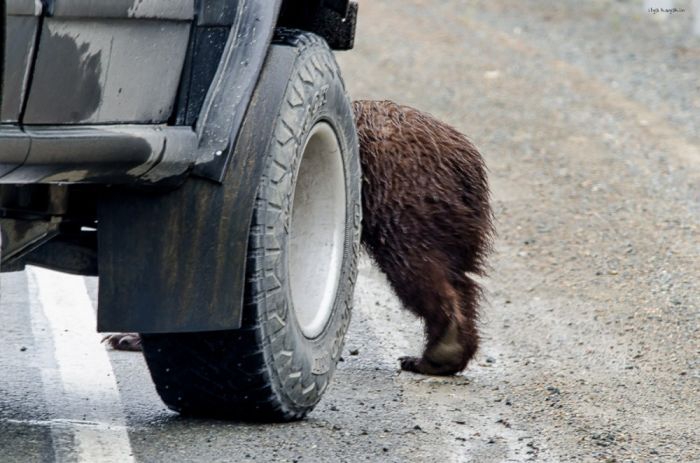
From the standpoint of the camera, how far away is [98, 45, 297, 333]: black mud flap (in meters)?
4.12

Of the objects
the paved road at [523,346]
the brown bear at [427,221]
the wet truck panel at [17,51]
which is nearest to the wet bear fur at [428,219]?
the brown bear at [427,221]

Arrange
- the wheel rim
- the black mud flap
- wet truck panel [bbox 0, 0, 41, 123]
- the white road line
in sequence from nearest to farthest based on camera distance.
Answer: wet truck panel [bbox 0, 0, 41, 123]
the black mud flap
the white road line
the wheel rim

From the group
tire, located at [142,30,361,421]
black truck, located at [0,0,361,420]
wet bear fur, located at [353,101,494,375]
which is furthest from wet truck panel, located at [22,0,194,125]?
wet bear fur, located at [353,101,494,375]

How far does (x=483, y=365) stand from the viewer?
19.3 feet

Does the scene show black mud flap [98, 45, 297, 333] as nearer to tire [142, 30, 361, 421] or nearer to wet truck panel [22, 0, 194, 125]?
tire [142, 30, 361, 421]

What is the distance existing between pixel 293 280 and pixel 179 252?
2.51 ft

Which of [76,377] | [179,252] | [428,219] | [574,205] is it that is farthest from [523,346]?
[574,205]

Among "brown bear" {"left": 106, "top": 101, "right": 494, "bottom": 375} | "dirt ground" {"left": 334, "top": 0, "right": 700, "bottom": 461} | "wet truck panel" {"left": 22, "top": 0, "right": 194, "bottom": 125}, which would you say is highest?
"wet truck panel" {"left": 22, "top": 0, "right": 194, "bottom": 125}

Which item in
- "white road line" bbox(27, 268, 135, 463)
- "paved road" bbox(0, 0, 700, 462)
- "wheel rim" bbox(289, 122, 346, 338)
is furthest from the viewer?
"wheel rim" bbox(289, 122, 346, 338)

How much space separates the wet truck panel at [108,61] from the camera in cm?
354

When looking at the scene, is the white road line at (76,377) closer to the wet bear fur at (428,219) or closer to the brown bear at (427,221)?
the brown bear at (427,221)

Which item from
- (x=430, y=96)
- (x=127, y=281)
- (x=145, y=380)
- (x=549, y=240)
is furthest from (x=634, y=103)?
(x=127, y=281)

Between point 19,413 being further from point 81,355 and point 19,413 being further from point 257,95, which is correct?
point 257,95

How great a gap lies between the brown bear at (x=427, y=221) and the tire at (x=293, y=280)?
586mm
